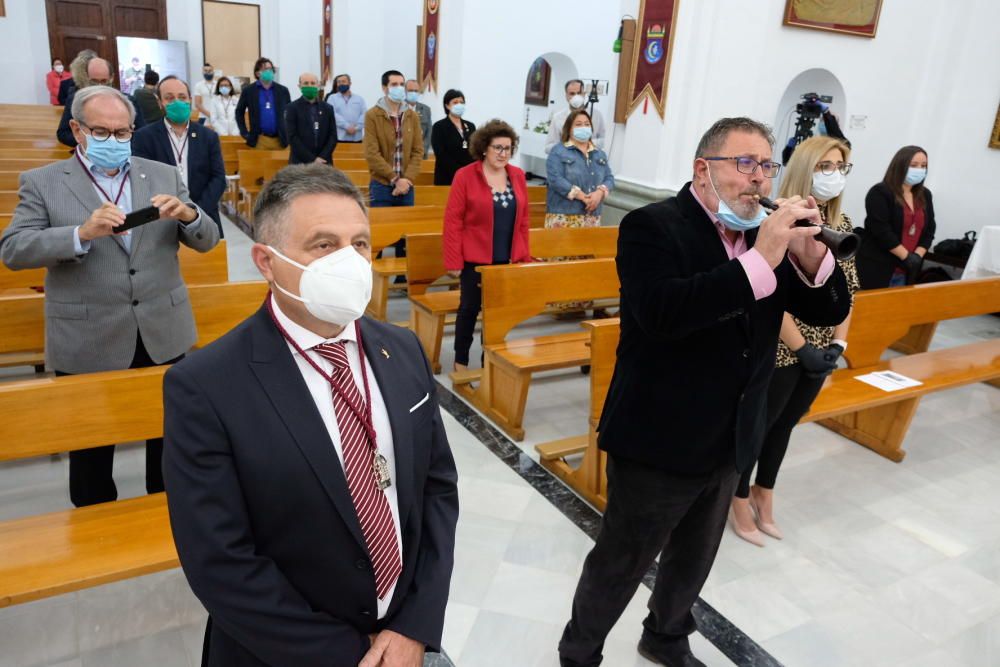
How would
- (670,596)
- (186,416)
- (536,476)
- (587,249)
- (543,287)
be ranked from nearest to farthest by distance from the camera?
(186,416) < (670,596) < (536,476) < (543,287) < (587,249)

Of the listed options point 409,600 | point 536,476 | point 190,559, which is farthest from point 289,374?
point 536,476

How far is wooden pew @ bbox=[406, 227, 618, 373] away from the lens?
461cm

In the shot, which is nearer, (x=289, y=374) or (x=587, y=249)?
(x=289, y=374)

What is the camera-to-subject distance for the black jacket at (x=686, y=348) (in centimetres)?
176

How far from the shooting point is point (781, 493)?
3.52 m

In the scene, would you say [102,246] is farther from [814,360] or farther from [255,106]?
[255,106]

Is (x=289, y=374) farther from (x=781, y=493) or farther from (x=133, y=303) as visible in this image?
(x=781, y=493)

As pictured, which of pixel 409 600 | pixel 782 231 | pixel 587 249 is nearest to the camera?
pixel 409 600

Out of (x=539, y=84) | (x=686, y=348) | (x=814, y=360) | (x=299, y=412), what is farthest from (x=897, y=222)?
(x=539, y=84)

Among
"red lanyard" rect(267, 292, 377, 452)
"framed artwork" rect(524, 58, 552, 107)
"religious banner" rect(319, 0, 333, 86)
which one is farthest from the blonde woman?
"religious banner" rect(319, 0, 333, 86)

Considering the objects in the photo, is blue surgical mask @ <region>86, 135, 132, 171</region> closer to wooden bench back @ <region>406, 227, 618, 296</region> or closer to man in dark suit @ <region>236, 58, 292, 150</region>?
wooden bench back @ <region>406, 227, 618, 296</region>

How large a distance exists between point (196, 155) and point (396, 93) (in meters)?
2.17

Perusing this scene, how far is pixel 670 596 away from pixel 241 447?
1.53m

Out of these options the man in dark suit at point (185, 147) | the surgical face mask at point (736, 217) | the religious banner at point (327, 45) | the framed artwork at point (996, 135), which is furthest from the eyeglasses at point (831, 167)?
the religious banner at point (327, 45)
